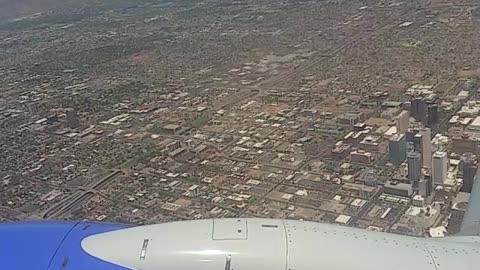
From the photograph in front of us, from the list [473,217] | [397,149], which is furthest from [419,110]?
[473,217]

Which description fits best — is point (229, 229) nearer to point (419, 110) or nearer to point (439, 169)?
point (439, 169)

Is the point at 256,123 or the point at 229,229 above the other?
the point at 229,229

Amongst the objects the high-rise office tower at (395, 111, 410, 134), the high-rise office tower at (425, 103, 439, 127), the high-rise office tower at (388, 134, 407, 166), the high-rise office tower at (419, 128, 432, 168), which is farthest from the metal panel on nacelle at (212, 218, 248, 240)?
the high-rise office tower at (425, 103, 439, 127)

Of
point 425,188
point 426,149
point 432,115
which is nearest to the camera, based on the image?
point 425,188

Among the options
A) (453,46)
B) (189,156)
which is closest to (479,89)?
(453,46)

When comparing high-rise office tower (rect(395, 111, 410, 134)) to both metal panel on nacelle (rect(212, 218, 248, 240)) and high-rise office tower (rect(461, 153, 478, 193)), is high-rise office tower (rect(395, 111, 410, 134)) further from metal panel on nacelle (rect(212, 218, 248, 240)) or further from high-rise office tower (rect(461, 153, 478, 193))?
metal panel on nacelle (rect(212, 218, 248, 240))

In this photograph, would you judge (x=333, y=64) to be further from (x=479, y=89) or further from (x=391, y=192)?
(x=391, y=192)
